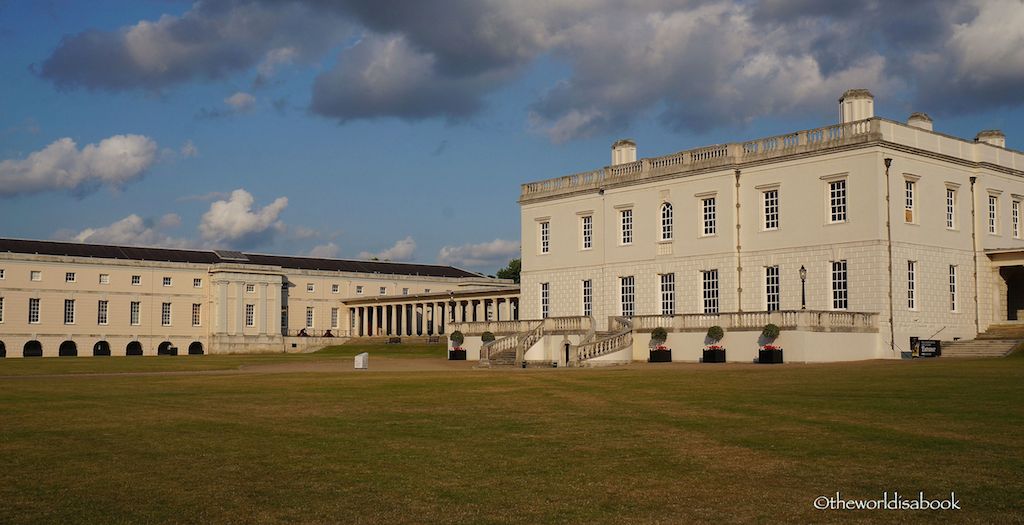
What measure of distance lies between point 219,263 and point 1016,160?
7125 cm

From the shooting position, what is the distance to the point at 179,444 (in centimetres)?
1700

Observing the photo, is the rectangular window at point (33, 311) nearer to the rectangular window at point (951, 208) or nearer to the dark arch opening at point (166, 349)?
the dark arch opening at point (166, 349)

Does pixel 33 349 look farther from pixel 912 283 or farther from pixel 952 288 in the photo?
pixel 952 288

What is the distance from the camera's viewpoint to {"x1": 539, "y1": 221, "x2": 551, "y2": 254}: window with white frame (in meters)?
65.5

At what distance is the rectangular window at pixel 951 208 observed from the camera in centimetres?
5159

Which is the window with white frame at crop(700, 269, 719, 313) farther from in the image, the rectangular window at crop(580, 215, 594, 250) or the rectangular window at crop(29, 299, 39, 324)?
the rectangular window at crop(29, 299, 39, 324)

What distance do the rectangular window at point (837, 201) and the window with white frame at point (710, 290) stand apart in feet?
23.3

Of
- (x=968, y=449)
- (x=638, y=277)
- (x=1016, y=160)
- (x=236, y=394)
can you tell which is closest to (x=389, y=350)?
(x=638, y=277)

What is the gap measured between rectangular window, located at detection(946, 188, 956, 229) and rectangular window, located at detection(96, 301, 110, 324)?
7227cm

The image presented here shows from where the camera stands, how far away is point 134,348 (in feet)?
327

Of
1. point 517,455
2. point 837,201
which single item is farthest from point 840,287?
point 517,455

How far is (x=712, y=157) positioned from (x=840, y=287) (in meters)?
9.71

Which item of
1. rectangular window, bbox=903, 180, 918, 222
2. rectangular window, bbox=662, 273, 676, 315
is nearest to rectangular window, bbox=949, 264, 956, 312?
rectangular window, bbox=903, 180, 918, 222

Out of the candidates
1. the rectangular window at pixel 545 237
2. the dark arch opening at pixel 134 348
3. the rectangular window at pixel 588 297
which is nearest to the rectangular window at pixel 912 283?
the rectangular window at pixel 588 297
